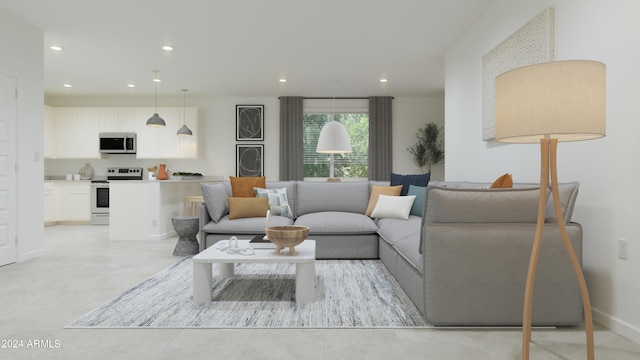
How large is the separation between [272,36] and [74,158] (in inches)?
225

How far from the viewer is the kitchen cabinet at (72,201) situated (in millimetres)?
7906

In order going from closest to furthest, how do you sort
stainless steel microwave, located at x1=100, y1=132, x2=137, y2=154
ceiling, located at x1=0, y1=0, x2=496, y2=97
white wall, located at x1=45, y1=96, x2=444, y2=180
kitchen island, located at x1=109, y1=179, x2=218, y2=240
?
ceiling, located at x1=0, y1=0, x2=496, y2=97, kitchen island, located at x1=109, y1=179, x2=218, y2=240, stainless steel microwave, located at x1=100, y1=132, x2=137, y2=154, white wall, located at x1=45, y1=96, x2=444, y2=180

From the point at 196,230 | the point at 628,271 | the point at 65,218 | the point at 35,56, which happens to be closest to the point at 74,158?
the point at 65,218

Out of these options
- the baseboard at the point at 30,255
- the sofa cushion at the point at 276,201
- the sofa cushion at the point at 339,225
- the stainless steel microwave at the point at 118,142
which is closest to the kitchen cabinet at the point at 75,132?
the stainless steel microwave at the point at 118,142

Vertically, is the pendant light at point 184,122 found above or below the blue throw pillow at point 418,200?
above

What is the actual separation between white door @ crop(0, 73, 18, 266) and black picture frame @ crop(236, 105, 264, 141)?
14.3ft

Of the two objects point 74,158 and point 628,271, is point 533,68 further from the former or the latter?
point 74,158

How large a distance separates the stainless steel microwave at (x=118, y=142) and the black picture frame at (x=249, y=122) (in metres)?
2.06

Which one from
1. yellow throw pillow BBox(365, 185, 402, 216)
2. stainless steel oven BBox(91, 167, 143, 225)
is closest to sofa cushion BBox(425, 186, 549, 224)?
yellow throw pillow BBox(365, 185, 402, 216)

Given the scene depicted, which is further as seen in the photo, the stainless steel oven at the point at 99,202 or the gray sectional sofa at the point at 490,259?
the stainless steel oven at the point at 99,202

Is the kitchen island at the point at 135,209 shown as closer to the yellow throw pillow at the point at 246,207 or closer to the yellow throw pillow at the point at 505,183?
the yellow throw pillow at the point at 246,207

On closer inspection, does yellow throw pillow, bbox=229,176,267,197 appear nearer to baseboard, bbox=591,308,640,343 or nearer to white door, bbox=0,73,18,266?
white door, bbox=0,73,18,266

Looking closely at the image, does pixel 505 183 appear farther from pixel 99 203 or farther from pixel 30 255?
pixel 99 203

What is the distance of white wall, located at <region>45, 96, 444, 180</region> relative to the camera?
8.30 meters
